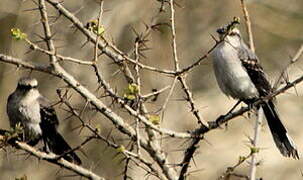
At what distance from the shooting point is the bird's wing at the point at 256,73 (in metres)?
7.03

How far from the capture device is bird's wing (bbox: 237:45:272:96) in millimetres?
7031

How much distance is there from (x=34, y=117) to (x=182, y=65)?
8375 mm

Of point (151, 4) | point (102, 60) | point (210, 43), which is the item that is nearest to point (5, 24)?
A: point (102, 60)

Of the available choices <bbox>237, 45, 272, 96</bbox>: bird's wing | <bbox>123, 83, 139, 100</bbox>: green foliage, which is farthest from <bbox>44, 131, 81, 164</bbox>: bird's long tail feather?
<bbox>123, 83, 139, 100</bbox>: green foliage

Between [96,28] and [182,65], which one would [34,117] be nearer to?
[96,28]

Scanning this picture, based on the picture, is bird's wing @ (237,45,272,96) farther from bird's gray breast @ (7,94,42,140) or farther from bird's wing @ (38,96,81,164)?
bird's gray breast @ (7,94,42,140)

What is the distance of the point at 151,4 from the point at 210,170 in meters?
3.54

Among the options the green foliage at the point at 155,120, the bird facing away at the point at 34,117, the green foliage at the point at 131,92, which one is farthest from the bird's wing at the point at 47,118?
the green foliage at the point at 131,92

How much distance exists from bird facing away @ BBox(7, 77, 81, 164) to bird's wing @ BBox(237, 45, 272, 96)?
181cm

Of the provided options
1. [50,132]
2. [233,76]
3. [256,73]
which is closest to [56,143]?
[50,132]

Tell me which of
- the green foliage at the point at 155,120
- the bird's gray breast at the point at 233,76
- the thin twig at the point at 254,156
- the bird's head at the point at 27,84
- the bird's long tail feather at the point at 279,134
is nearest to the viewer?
the green foliage at the point at 155,120

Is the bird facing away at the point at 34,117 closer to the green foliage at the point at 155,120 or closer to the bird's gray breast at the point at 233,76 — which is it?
the bird's gray breast at the point at 233,76

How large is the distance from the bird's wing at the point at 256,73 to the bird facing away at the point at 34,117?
1.81 metres

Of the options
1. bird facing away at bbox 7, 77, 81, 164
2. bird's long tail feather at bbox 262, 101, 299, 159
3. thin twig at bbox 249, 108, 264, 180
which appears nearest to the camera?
thin twig at bbox 249, 108, 264, 180
